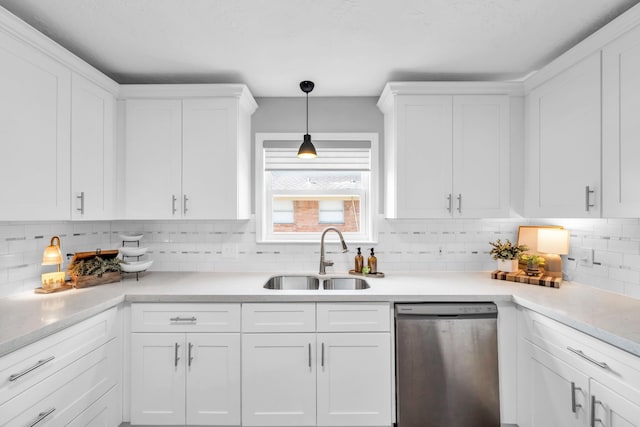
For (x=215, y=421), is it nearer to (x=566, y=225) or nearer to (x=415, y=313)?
(x=415, y=313)

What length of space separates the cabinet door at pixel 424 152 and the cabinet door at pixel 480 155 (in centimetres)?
7

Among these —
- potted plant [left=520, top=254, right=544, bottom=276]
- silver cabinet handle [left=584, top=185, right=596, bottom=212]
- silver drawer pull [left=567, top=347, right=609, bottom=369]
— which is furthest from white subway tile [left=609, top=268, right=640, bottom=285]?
silver drawer pull [left=567, top=347, right=609, bottom=369]

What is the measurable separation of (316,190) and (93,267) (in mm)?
1685

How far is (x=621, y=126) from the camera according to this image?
5.27ft

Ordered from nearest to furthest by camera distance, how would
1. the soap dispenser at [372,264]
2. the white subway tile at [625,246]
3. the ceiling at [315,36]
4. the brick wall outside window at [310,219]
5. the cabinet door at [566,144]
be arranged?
the ceiling at [315,36], the cabinet door at [566,144], the white subway tile at [625,246], the soap dispenser at [372,264], the brick wall outside window at [310,219]

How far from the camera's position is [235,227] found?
271cm

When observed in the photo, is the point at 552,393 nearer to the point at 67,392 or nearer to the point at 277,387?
the point at 277,387

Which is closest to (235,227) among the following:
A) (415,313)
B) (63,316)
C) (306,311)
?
(306,311)

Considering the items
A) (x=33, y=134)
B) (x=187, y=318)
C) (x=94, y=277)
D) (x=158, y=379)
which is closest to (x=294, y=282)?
(x=187, y=318)

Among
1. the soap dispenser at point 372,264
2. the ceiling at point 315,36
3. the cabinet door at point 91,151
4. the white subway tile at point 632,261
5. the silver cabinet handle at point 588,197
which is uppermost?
the ceiling at point 315,36

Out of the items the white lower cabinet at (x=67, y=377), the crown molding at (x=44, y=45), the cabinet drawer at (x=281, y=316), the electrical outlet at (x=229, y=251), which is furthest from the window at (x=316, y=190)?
the white lower cabinet at (x=67, y=377)

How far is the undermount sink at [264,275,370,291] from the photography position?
97.6 inches

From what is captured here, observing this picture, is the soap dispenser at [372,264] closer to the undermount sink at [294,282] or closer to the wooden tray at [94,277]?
the undermount sink at [294,282]

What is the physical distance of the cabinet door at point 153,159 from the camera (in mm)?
2334
